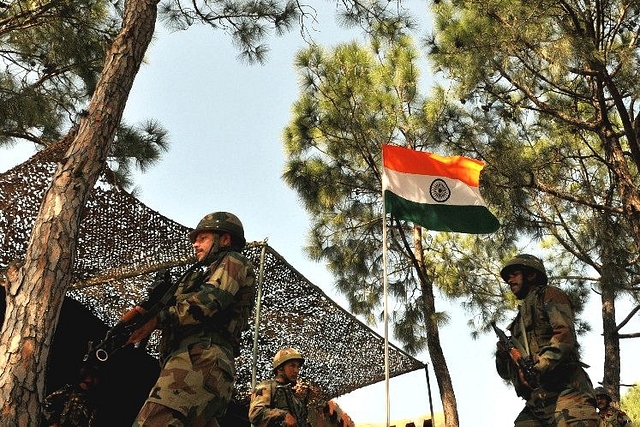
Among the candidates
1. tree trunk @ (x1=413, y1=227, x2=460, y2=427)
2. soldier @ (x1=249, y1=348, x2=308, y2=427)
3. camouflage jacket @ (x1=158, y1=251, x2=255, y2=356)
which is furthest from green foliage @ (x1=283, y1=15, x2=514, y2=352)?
camouflage jacket @ (x1=158, y1=251, x2=255, y2=356)

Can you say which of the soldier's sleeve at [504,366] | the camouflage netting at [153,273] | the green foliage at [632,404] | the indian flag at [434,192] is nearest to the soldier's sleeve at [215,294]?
the soldier's sleeve at [504,366]

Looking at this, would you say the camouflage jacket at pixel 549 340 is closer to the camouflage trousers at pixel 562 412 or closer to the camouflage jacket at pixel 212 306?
the camouflage trousers at pixel 562 412

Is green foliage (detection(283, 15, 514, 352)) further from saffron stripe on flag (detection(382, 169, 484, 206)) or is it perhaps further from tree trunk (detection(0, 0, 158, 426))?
tree trunk (detection(0, 0, 158, 426))

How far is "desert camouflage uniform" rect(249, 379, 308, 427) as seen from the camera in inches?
204

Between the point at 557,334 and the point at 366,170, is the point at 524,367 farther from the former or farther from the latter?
the point at 366,170

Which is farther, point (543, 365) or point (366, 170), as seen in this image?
point (366, 170)

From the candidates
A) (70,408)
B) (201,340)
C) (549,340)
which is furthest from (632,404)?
(201,340)

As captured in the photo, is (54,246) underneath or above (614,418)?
underneath

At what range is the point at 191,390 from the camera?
3012mm

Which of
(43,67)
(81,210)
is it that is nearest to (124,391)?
(43,67)

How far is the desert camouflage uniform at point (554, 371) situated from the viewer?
3863mm

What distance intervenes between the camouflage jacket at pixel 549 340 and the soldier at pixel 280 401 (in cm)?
163

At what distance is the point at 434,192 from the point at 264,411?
3436 mm

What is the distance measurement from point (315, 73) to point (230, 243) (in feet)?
25.4
